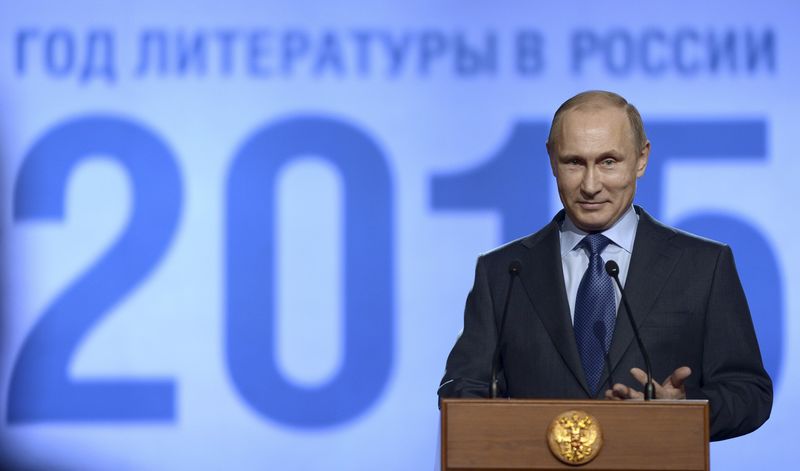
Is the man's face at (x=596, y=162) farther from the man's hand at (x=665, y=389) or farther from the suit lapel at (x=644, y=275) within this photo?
the man's hand at (x=665, y=389)

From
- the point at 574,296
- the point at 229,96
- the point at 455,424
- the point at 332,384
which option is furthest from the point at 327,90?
the point at 455,424

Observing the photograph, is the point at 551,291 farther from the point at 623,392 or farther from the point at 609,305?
the point at 623,392

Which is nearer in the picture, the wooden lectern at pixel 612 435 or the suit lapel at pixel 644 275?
the wooden lectern at pixel 612 435

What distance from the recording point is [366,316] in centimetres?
384

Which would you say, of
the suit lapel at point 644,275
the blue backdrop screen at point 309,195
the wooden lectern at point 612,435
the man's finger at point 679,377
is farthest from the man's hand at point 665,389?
the blue backdrop screen at point 309,195

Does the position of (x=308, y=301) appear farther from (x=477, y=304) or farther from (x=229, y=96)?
(x=477, y=304)

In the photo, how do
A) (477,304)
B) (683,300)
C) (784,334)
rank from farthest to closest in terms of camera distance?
(784,334) → (477,304) → (683,300)

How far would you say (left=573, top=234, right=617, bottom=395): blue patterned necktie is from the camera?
83.0 inches

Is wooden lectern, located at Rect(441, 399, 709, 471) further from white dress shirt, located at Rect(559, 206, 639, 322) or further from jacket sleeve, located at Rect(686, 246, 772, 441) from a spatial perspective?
white dress shirt, located at Rect(559, 206, 639, 322)

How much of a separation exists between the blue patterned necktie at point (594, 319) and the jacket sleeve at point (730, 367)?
0.54 feet

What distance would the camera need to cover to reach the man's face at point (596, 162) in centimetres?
210

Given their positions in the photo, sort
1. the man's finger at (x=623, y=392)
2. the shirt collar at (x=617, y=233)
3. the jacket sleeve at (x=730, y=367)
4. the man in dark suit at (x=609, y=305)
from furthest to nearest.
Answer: the shirt collar at (x=617, y=233), the man in dark suit at (x=609, y=305), the jacket sleeve at (x=730, y=367), the man's finger at (x=623, y=392)

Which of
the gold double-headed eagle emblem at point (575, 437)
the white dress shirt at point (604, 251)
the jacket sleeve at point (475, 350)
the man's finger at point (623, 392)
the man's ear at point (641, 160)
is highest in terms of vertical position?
the man's ear at point (641, 160)

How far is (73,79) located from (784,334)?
2.41 metres
